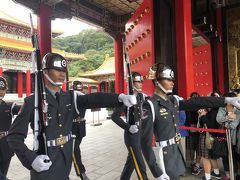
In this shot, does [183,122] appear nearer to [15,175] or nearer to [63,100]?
[63,100]

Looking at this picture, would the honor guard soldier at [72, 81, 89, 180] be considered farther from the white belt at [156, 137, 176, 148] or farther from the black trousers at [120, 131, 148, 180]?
the white belt at [156, 137, 176, 148]

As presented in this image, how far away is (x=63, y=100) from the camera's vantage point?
76.6 inches

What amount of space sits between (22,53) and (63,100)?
736 inches

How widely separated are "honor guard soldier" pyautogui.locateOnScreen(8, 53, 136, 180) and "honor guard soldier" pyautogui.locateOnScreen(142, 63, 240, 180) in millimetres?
578

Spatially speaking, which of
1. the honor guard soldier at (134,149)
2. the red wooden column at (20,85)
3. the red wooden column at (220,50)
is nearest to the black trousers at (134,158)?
the honor guard soldier at (134,149)

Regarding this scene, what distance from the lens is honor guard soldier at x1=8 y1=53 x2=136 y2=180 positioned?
166cm

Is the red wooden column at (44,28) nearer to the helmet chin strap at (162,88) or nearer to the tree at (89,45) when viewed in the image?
the helmet chin strap at (162,88)

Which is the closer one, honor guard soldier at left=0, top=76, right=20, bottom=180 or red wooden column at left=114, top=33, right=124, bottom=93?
honor guard soldier at left=0, top=76, right=20, bottom=180

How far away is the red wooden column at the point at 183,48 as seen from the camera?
15.1ft

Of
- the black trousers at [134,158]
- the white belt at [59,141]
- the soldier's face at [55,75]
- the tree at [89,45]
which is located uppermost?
the tree at [89,45]

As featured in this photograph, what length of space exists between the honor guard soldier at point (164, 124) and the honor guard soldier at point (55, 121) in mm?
578

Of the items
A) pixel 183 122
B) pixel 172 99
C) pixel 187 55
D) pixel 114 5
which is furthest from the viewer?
pixel 114 5

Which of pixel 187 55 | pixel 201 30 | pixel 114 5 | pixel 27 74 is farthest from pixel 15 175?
pixel 27 74

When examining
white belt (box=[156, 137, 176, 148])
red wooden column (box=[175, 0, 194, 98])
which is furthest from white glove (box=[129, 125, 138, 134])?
red wooden column (box=[175, 0, 194, 98])
